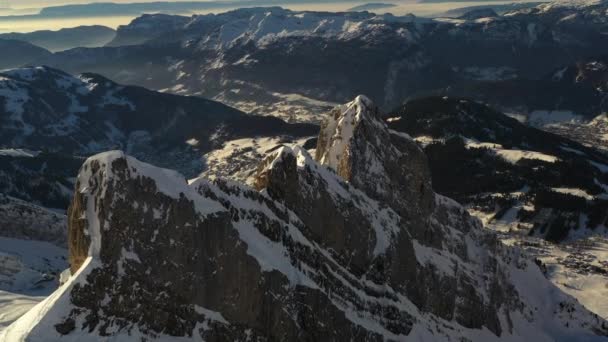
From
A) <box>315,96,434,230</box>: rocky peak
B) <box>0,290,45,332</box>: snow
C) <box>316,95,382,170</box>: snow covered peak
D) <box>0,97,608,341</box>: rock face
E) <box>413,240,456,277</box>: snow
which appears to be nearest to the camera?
<box>0,97,608,341</box>: rock face

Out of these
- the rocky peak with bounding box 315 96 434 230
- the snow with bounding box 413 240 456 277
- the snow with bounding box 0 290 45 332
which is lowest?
the snow with bounding box 413 240 456 277

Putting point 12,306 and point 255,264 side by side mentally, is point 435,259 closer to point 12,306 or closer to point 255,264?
point 255,264

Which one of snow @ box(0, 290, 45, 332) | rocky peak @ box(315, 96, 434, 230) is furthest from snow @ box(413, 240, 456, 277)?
snow @ box(0, 290, 45, 332)

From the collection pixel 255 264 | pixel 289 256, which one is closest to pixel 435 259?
pixel 289 256

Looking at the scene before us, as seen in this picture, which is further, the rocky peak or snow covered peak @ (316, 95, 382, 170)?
snow covered peak @ (316, 95, 382, 170)

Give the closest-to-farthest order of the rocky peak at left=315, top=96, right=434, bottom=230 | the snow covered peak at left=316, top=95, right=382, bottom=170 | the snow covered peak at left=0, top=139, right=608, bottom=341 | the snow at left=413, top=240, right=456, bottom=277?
the snow covered peak at left=0, top=139, right=608, bottom=341 < the rocky peak at left=315, top=96, right=434, bottom=230 < the snow covered peak at left=316, top=95, right=382, bottom=170 < the snow at left=413, top=240, right=456, bottom=277

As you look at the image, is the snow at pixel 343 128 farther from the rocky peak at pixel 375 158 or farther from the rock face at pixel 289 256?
the rock face at pixel 289 256

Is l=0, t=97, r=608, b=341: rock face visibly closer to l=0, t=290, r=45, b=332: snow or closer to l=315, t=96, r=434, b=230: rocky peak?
l=315, t=96, r=434, b=230: rocky peak

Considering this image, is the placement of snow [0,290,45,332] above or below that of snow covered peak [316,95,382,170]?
below

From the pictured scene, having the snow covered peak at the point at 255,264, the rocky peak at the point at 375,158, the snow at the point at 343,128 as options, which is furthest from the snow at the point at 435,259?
the snow at the point at 343,128
